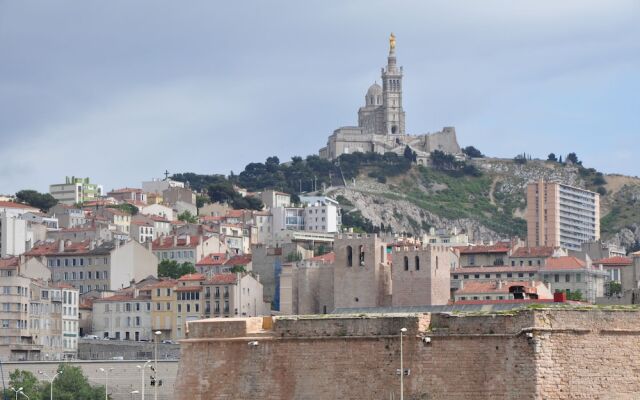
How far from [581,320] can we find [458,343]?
2.60m

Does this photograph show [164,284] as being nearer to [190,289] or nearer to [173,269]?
[190,289]

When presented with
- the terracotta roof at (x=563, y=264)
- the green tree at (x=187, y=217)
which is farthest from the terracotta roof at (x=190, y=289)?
the green tree at (x=187, y=217)

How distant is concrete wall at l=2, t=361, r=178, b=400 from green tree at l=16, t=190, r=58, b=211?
223ft

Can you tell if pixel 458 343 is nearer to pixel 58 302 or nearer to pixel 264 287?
pixel 58 302

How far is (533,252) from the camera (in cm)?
13812

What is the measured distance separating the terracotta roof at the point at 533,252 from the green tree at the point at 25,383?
47769 mm

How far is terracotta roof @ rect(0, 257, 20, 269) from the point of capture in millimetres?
124875

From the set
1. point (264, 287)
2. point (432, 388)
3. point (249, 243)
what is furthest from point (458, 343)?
point (249, 243)

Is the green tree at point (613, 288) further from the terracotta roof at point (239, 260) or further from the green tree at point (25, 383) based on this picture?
the green tree at point (25, 383)

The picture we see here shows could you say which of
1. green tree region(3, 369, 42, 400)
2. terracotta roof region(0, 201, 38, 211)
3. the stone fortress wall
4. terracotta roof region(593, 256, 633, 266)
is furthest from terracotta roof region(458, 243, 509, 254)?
the stone fortress wall

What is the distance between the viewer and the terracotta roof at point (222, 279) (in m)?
124

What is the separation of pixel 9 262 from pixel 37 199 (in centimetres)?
4434

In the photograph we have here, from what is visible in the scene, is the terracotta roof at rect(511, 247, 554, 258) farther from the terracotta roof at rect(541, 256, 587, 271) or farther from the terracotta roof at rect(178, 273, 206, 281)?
the terracotta roof at rect(178, 273, 206, 281)

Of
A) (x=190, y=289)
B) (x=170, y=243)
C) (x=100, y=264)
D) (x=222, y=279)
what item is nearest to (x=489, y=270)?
(x=222, y=279)
